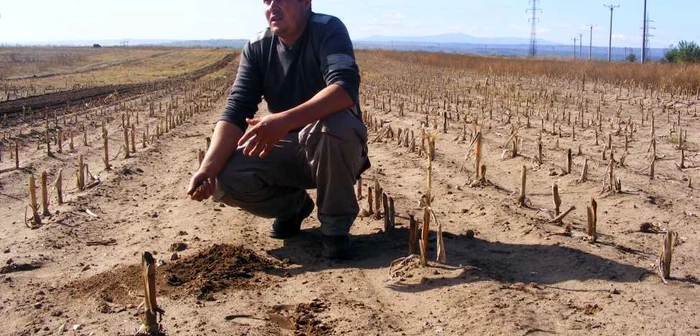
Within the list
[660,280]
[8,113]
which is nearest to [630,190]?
[660,280]

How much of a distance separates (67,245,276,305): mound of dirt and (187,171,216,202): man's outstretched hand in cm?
36

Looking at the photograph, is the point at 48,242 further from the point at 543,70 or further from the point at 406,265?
the point at 543,70

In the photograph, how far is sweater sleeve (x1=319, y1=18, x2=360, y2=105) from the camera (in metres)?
3.83

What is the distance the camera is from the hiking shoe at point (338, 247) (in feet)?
13.0

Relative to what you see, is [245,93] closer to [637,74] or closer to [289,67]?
[289,67]

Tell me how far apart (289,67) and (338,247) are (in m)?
1.10

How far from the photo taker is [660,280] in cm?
332

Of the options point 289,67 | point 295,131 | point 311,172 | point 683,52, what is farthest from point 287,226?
point 683,52

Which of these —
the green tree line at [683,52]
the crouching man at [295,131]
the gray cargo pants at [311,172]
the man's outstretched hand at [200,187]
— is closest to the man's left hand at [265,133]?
the crouching man at [295,131]

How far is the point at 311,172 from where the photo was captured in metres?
4.08

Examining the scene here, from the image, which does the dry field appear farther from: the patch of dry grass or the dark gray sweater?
the patch of dry grass

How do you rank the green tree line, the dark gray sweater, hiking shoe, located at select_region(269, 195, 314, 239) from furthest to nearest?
the green tree line < hiking shoe, located at select_region(269, 195, 314, 239) < the dark gray sweater

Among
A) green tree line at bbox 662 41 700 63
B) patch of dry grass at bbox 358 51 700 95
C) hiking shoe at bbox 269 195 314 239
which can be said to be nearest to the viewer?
hiking shoe at bbox 269 195 314 239

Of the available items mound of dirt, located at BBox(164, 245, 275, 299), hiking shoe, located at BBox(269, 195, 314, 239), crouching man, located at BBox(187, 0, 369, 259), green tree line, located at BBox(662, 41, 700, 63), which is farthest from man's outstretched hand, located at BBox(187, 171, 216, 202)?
green tree line, located at BBox(662, 41, 700, 63)
